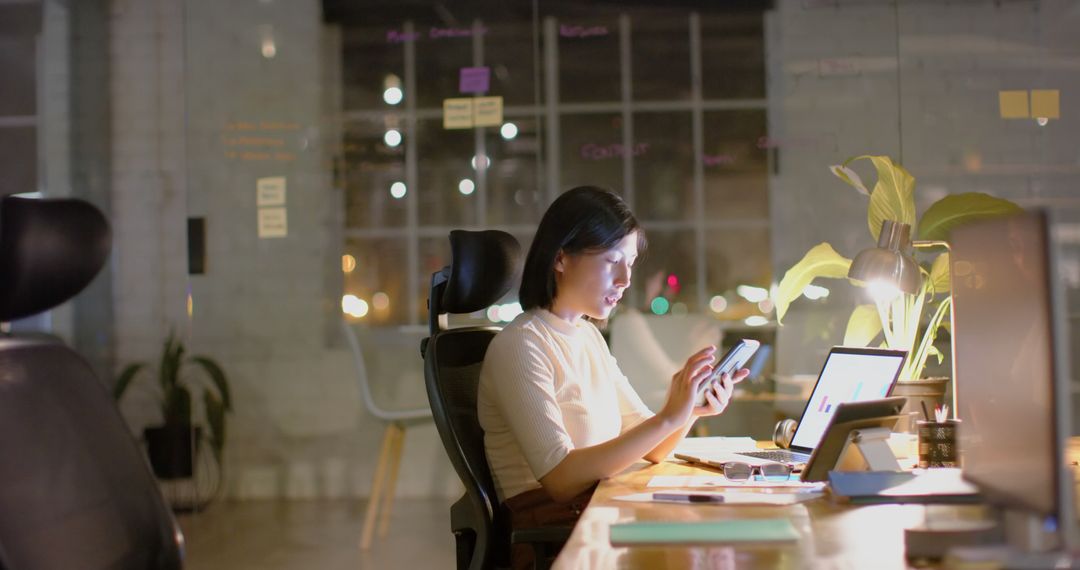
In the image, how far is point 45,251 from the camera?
5.17 feet

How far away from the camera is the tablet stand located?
1.86 metres

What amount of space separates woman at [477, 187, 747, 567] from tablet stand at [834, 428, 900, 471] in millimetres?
289

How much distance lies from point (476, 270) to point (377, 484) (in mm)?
2574

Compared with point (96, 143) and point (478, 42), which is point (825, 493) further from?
point (96, 143)

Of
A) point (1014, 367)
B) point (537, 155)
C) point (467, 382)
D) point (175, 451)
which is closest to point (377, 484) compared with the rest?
point (175, 451)

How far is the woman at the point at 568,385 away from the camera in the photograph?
6.68 ft

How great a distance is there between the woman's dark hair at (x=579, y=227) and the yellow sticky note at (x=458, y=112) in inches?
91.3

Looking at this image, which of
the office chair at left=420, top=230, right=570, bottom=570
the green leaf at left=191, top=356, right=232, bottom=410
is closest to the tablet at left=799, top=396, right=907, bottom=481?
the office chair at left=420, top=230, right=570, bottom=570

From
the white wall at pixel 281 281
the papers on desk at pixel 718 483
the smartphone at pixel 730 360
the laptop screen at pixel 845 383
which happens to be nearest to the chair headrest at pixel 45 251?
the papers on desk at pixel 718 483

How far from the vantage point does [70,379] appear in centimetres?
172

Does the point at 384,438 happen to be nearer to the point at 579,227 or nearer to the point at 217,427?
the point at 217,427

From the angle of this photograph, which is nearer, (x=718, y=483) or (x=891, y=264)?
(x=718, y=483)

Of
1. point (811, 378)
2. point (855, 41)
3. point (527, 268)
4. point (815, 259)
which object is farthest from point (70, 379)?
point (855, 41)

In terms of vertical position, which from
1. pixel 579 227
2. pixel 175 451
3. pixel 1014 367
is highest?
pixel 579 227
